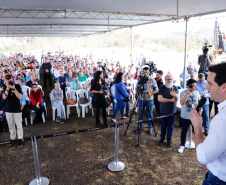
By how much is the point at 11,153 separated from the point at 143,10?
6368 millimetres

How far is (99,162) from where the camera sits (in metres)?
3.68

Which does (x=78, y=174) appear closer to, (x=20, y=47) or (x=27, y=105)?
(x=27, y=105)

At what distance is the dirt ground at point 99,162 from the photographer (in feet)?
10.5

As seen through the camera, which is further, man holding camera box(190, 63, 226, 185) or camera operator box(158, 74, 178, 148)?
camera operator box(158, 74, 178, 148)

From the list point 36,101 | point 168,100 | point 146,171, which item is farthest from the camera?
point 36,101

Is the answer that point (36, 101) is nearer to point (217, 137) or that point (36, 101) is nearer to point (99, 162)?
point (99, 162)

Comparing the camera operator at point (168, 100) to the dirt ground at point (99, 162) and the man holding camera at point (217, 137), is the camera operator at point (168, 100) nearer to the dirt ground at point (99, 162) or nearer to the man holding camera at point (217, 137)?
the dirt ground at point (99, 162)

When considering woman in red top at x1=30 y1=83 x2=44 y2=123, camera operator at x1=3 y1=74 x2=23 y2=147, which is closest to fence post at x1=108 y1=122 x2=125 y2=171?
camera operator at x1=3 y1=74 x2=23 y2=147

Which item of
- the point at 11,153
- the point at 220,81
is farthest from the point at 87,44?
the point at 220,81

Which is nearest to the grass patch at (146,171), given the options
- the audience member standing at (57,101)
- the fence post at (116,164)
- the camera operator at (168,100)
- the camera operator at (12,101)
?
the fence post at (116,164)

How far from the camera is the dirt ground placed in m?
3.19

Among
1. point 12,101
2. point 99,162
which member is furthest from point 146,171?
point 12,101

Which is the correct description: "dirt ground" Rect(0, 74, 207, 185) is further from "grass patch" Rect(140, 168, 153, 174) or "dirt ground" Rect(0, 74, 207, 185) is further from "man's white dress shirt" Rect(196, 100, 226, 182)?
"man's white dress shirt" Rect(196, 100, 226, 182)

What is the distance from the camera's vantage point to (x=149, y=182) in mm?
3102
